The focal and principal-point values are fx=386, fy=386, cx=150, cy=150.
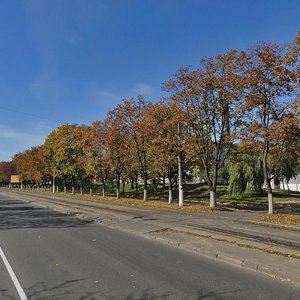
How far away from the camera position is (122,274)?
8.04m

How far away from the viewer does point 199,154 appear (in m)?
28.4

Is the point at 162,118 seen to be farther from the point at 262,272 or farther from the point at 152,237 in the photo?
the point at 262,272

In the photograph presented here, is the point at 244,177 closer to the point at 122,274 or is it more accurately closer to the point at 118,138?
the point at 118,138

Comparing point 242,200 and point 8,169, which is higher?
point 8,169

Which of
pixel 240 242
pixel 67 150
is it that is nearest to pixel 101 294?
pixel 240 242

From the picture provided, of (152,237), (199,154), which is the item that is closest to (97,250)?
(152,237)

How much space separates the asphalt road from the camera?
21.7ft

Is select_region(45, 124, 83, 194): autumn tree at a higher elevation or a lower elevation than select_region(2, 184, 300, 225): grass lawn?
higher

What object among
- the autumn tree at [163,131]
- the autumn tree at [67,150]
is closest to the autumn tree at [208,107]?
the autumn tree at [163,131]

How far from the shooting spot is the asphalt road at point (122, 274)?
661 centimetres

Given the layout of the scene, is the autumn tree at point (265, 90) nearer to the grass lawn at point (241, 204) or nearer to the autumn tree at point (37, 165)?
the grass lawn at point (241, 204)

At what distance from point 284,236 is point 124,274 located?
720cm

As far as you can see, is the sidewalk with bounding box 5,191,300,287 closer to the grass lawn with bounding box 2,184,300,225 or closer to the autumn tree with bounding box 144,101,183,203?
the grass lawn with bounding box 2,184,300,225

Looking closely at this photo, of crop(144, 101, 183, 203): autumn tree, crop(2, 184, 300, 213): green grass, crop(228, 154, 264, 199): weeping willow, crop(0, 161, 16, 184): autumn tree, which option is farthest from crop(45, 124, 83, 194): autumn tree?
crop(0, 161, 16, 184): autumn tree
